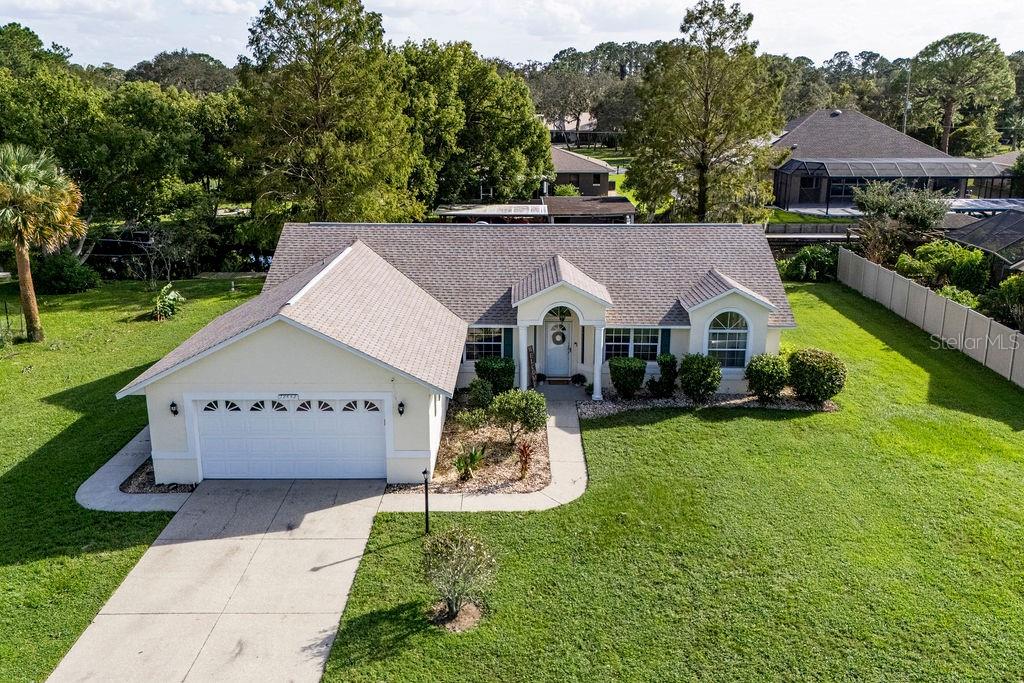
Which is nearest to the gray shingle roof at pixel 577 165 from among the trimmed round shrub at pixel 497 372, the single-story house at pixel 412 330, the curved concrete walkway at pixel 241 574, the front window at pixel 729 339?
the single-story house at pixel 412 330

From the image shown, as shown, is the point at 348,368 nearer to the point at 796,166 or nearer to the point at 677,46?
the point at 677,46

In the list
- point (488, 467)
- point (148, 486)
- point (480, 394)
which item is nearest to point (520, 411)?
point (488, 467)

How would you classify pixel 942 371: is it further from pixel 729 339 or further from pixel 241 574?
pixel 241 574

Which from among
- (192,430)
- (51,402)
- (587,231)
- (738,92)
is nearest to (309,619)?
(192,430)

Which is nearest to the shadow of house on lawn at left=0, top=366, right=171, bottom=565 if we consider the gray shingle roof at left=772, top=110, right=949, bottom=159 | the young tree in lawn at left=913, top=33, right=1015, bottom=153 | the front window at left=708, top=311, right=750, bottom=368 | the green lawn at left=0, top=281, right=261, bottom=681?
the green lawn at left=0, top=281, right=261, bottom=681

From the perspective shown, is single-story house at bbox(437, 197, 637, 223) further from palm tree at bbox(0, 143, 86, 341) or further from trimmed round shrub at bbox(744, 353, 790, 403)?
trimmed round shrub at bbox(744, 353, 790, 403)

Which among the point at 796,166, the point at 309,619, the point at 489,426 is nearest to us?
the point at 309,619

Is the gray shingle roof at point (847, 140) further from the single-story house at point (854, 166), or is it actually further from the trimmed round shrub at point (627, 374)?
the trimmed round shrub at point (627, 374)
